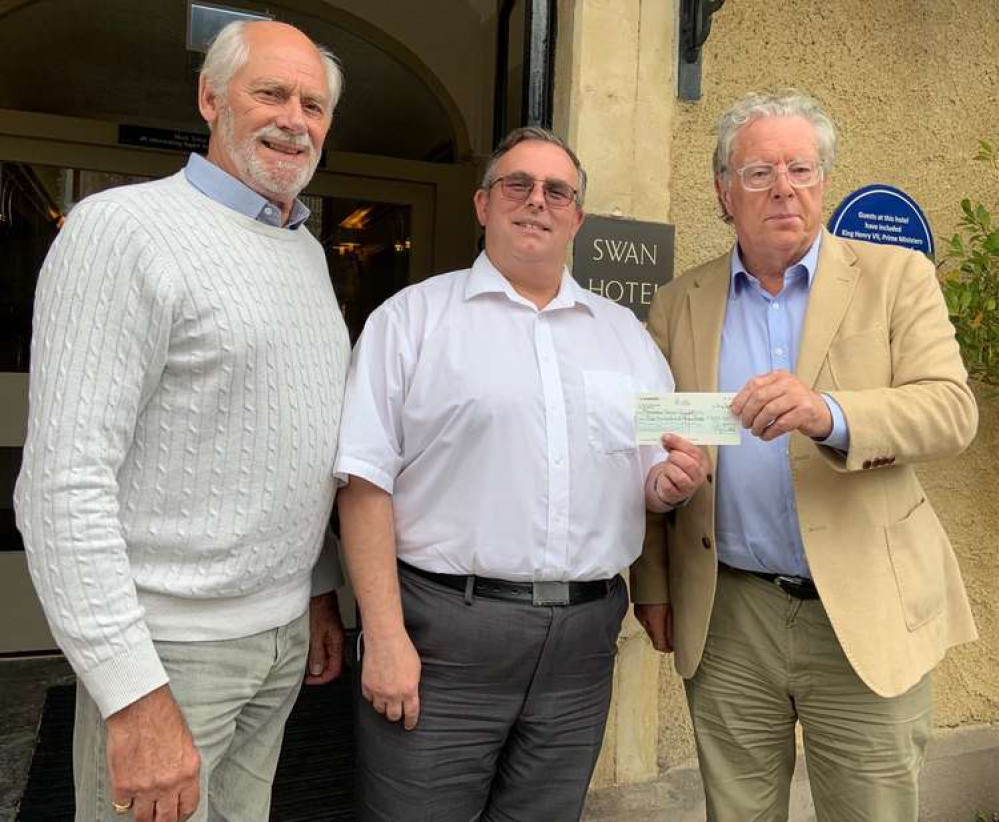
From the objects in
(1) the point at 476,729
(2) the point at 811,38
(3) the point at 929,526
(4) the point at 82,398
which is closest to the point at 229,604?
(4) the point at 82,398

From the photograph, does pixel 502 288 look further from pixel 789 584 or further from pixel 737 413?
pixel 789 584

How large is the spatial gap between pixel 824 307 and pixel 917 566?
648 mm

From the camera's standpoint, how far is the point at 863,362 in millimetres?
1832

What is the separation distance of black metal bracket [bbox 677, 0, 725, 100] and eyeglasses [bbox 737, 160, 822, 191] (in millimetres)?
988

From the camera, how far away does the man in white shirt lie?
171cm

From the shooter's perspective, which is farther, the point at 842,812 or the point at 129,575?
the point at 842,812

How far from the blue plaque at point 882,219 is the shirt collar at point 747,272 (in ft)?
3.39

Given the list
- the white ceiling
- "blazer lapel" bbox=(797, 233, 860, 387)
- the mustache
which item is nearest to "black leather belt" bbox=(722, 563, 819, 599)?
"blazer lapel" bbox=(797, 233, 860, 387)

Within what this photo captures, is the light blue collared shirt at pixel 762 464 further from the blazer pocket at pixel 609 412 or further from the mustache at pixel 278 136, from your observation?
the mustache at pixel 278 136

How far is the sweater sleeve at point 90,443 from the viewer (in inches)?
51.5

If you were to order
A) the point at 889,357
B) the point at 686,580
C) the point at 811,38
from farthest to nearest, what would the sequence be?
the point at 811,38 → the point at 686,580 → the point at 889,357

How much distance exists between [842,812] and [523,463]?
3.86ft

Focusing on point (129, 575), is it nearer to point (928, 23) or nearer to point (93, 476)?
point (93, 476)

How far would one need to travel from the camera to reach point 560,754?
71.9 inches
